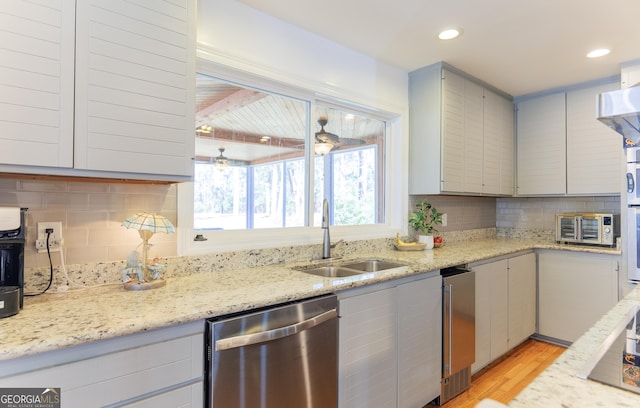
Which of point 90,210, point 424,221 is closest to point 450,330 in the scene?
point 424,221

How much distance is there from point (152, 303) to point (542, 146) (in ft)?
12.5

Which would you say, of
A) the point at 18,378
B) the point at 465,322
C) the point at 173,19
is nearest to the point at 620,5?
the point at 465,322

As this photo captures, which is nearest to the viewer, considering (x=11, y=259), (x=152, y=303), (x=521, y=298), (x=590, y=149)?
(x=11, y=259)

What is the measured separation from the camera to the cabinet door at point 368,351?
68.0 inches

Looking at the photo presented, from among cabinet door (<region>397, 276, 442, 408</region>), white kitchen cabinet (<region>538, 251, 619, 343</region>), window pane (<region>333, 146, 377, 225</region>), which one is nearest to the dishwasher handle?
cabinet door (<region>397, 276, 442, 408</region>)

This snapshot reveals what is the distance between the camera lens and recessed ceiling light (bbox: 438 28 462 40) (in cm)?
231

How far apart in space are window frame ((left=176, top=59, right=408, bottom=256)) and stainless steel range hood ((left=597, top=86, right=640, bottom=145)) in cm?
170

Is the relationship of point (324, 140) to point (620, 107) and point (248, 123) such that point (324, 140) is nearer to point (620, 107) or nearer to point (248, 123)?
point (248, 123)

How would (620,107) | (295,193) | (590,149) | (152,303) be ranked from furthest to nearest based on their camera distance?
(590,149) < (295,193) < (152,303) < (620,107)

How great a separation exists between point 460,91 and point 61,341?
3144 millimetres

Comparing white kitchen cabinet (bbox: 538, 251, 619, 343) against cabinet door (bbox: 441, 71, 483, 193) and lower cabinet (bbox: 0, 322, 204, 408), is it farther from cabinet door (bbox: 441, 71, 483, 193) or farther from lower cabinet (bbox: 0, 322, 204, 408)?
lower cabinet (bbox: 0, 322, 204, 408)

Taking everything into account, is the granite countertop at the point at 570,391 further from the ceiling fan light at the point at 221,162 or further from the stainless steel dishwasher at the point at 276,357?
the ceiling fan light at the point at 221,162

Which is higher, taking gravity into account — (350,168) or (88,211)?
(350,168)

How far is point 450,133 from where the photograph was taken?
2.93 metres
